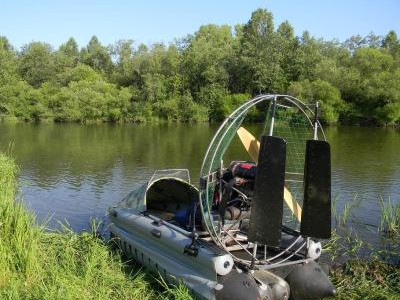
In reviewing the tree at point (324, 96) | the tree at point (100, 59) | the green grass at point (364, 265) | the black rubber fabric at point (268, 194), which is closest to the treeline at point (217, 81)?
the tree at point (324, 96)

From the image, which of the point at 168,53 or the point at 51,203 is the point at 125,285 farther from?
the point at 168,53

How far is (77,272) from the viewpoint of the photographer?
6.58 metres

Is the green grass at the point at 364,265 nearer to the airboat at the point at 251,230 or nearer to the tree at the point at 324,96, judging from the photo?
the airboat at the point at 251,230

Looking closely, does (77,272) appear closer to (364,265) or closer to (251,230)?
(251,230)

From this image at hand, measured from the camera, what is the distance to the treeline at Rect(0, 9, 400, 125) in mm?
53219

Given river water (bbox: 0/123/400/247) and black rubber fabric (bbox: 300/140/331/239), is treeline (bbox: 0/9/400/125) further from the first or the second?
black rubber fabric (bbox: 300/140/331/239)

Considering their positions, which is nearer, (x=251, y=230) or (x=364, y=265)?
(x=251, y=230)

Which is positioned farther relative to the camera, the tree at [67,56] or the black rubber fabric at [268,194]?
the tree at [67,56]

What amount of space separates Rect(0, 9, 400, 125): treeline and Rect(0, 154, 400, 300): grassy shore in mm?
46112

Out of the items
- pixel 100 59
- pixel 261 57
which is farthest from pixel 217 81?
pixel 100 59

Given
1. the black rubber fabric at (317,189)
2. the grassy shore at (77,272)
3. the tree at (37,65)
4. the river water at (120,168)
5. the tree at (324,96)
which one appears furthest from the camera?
the tree at (37,65)

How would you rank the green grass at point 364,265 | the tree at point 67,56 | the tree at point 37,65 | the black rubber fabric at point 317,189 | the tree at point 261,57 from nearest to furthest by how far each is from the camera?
the black rubber fabric at point 317,189, the green grass at point 364,265, the tree at point 261,57, the tree at point 37,65, the tree at point 67,56

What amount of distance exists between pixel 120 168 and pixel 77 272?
1505 centimetres

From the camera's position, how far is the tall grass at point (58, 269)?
573 cm
